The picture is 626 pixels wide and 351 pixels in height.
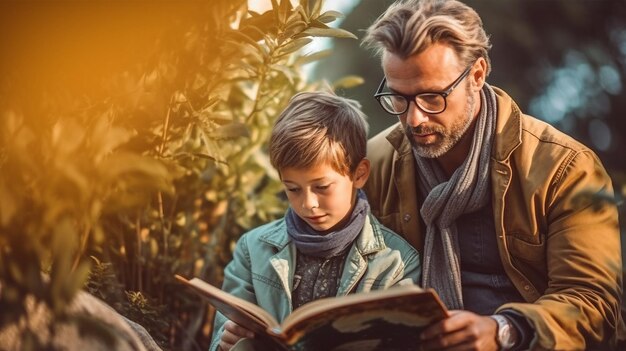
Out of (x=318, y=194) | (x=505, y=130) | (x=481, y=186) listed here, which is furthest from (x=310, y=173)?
(x=505, y=130)

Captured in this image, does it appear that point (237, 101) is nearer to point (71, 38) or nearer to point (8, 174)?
point (71, 38)

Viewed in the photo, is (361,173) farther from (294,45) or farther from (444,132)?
(294,45)

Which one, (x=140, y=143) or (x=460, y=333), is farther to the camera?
(x=140, y=143)

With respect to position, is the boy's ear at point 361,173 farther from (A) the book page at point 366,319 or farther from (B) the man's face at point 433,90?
(A) the book page at point 366,319

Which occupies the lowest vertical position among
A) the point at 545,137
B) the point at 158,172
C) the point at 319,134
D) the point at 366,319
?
the point at 366,319

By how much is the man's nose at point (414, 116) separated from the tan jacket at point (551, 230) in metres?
0.26

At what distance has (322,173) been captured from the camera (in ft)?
9.16

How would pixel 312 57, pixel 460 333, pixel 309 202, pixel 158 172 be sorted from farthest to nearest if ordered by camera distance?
pixel 312 57, pixel 309 202, pixel 460 333, pixel 158 172

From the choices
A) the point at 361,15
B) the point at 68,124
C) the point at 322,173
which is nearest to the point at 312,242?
the point at 322,173

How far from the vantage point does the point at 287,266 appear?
9.38 ft

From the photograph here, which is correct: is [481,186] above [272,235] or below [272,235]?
above

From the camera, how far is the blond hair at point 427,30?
9.60 feet

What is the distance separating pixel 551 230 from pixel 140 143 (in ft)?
4.43

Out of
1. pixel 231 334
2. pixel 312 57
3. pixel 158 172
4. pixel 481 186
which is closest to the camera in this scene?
pixel 158 172
